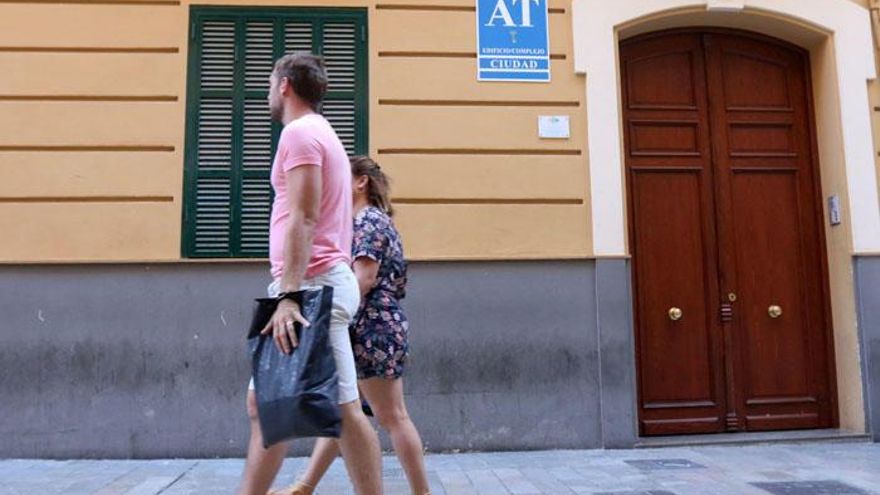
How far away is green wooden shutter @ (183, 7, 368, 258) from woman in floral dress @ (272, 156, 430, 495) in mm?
2655

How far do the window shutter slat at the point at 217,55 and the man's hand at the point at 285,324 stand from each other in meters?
4.06

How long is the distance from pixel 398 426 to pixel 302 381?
1.09m

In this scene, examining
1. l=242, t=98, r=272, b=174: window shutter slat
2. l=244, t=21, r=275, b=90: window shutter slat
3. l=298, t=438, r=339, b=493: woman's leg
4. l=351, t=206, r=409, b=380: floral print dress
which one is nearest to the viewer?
l=351, t=206, r=409, b=380: floral print dress

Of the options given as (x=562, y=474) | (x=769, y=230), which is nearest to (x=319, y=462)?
(x=562, y=474)

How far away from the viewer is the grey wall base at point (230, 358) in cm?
600

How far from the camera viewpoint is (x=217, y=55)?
649 cm

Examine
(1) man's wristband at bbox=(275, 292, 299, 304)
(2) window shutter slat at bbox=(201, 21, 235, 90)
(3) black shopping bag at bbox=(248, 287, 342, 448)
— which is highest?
(2) window shutter slat at bbox=(201, 21, 235, 90)

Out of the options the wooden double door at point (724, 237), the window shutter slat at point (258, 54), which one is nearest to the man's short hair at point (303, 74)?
the window shutter slat at point (258, 54)

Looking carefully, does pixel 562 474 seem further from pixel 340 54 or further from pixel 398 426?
pixel 340 54

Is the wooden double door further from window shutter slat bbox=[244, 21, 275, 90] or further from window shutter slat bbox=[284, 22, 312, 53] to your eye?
window shutter slat bbox=[244, 21, 275, 90]

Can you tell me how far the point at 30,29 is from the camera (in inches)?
250

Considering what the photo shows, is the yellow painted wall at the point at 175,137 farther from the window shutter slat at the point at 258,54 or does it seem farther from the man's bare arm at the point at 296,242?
the man's bare arm at the point at 296,242

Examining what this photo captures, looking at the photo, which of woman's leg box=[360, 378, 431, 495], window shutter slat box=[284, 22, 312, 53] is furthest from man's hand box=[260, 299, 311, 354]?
window shutter slat box=[284, 22, 312, 53]

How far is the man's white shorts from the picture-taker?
9.90 ft
